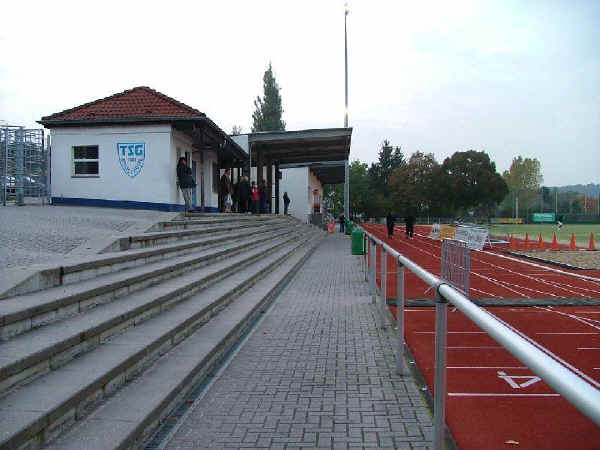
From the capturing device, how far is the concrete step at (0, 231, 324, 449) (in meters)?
3.01

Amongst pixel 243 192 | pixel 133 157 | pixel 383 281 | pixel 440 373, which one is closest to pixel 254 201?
pixel 243 192

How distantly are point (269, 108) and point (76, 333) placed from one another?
7969 cm

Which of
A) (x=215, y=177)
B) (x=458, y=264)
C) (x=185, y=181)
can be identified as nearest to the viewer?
(x=458, y=264)

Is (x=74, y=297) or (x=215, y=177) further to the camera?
(x=215, y=177)

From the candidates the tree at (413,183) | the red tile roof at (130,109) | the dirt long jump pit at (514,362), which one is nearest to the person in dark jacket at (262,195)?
the red tile roof at (130,109)

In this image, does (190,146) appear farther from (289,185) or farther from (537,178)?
(537,178)

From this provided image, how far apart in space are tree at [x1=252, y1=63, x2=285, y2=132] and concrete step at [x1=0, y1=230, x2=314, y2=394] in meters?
75.4

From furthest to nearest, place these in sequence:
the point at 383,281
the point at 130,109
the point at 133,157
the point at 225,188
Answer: the point at 225,188, the point at 130,109, the point at 133,157, the point at 383,281

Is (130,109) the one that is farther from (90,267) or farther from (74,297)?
(74,297)

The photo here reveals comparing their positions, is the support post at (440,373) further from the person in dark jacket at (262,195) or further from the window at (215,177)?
the person in dark jacket at (262,195)

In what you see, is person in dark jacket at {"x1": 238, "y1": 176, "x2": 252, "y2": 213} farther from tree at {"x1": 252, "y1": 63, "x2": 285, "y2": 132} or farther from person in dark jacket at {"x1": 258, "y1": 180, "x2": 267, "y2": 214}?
tree at {"x1": 252, "y1": 63, "x2": 285, "y2": 132}

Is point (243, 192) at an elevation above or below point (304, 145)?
below

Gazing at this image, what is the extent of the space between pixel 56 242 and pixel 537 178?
123978 mm

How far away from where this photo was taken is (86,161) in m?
17.5
